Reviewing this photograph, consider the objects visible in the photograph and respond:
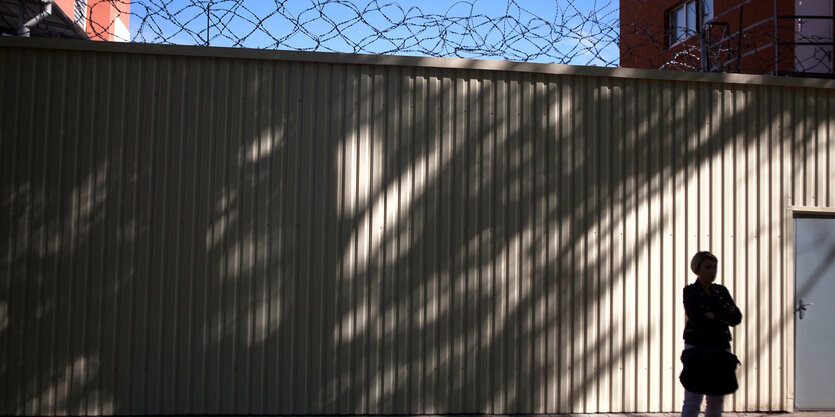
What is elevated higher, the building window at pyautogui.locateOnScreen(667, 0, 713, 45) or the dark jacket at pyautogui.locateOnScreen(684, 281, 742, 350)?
the building window at pyautogui.locateOnScreen(667, 0, 713, 45)

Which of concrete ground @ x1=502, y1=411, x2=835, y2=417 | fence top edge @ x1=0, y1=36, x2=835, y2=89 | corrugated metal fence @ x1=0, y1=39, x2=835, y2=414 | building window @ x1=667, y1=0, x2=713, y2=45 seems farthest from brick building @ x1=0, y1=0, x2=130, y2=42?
building window @ x1=667, y1=0, x2=713, y2=45

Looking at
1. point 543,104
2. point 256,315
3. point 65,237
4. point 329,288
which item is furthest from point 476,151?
point 65,237

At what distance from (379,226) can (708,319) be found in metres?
2.73

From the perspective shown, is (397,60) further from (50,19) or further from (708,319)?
(50,19)

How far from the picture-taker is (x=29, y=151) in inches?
218

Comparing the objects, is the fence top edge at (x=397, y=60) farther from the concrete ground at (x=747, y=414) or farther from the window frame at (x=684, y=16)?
the window frame at (x=684, y=16)

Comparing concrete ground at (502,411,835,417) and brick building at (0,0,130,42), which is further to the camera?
concrete ground at (502,411,835,417)

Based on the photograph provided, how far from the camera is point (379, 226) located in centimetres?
585

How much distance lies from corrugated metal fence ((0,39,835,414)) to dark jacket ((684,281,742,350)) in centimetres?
134

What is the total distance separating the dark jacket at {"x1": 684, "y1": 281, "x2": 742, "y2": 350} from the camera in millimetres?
4676

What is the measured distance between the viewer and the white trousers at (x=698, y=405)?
15.5ft

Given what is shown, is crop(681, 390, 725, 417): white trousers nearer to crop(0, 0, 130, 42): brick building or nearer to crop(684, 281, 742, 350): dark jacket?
crop(684, 281, 742, 350): dark jacket

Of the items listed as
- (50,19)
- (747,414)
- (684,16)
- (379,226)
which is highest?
(684,16)

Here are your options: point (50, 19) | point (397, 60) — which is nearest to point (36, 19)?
point (50, 19)
